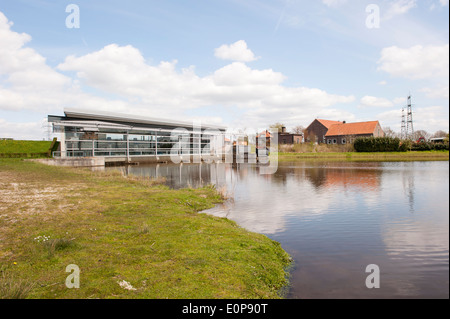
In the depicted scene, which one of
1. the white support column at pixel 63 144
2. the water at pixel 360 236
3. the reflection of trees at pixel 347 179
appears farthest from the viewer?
the white support column at pixel 63 144

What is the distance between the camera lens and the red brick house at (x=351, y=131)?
260 feet

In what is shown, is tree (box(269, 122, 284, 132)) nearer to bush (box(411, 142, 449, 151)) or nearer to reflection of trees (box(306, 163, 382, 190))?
reflection of trees (box(306, 163, 382, 190))

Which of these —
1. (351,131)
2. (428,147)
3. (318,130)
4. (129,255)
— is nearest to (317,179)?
(428,147)

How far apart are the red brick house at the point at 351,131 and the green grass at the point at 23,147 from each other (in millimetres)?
74280

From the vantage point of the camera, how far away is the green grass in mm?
52931

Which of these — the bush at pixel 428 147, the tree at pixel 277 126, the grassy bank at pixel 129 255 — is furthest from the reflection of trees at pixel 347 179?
the tree at pixel 277 126

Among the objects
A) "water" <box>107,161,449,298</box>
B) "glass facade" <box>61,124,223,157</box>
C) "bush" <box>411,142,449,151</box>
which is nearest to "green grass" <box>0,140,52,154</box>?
"glass facade" <box>61,124,223,157</box>

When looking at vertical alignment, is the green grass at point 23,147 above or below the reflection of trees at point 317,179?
above

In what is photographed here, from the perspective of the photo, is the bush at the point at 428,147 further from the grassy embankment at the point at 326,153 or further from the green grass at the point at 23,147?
the green grass at the point at 23,147

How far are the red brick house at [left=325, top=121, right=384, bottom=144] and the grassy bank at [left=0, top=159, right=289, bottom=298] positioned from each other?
77492mm

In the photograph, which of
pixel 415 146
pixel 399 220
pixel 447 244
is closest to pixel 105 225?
pixel 447 244

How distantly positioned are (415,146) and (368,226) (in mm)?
7400

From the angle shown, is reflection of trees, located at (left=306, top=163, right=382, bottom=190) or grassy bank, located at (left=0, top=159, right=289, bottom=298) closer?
grassy bank, located at (left=0, top=159, right=289, bottom=298)
